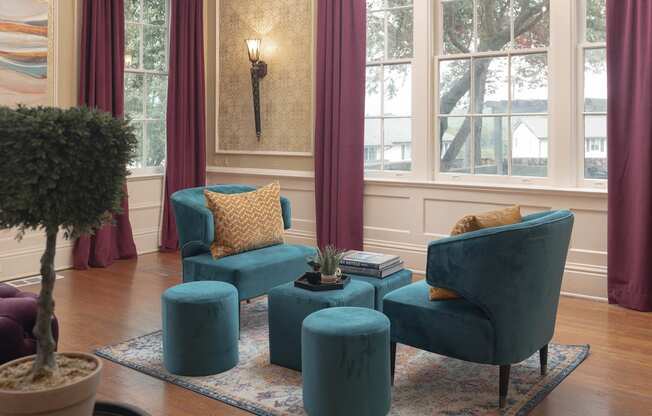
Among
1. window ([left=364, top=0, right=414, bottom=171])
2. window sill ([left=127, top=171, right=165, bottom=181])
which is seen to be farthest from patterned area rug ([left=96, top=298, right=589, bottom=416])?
window sill ([left=127, top=171, right=165, bottom=181])

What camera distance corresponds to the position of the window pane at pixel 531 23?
487 centimetres

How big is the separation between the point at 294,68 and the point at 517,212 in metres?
3.62

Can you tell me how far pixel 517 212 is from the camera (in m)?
→ 3.04

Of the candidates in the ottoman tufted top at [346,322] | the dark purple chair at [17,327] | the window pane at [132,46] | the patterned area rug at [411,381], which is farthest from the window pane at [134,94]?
the ottoman tufted top at [346,322]

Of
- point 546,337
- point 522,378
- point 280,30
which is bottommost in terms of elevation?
point 522,378

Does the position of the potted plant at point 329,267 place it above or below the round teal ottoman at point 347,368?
above

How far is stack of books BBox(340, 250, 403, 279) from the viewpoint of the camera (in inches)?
144

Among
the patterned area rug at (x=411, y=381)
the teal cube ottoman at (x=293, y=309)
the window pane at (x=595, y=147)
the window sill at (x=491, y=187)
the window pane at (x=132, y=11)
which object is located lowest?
the patterned area rug at (x=411, y=381)

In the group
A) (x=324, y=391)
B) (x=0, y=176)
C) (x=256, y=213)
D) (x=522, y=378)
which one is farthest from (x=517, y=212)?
(x=0, y=176)

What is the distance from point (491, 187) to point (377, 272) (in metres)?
1.81

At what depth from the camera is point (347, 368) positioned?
8.53 feet

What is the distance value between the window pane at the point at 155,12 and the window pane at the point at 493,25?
314 centimetres

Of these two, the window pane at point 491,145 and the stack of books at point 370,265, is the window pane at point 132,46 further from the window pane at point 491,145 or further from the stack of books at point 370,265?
the stack of books at point 370,265

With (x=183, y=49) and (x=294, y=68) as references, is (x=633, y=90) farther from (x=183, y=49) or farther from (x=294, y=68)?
(x=183, y=49)
